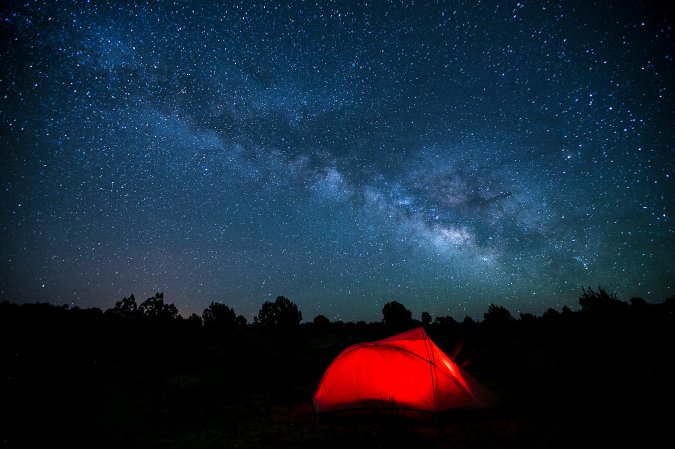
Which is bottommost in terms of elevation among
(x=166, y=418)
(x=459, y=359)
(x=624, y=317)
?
(x=166, y=418)

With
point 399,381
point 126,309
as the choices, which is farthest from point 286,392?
point 126,309

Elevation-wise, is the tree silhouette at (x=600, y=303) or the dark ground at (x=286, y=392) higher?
the tree silhouette at (x=600, y=303)

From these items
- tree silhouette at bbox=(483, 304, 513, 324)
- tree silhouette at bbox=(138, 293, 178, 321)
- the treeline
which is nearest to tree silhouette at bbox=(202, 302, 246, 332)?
the treeline

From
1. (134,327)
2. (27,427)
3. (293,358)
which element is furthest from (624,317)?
(134,327)

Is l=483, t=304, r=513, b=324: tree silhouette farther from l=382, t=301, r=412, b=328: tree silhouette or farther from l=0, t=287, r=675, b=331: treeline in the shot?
l=382, t=301, r=412, b=328: tree silhouette

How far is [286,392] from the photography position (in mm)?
9984

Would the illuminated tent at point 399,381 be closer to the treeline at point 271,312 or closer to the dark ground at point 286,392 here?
the dark ground at point 286,392

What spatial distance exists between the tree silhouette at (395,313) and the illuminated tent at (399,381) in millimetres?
26754

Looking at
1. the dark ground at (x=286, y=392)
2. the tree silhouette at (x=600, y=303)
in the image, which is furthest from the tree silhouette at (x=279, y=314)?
the tree silhouette at (x=600, y=303)

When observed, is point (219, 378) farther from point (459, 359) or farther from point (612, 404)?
point (612, 404)

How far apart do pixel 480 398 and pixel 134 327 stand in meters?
20.0

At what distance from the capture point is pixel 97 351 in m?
14.8

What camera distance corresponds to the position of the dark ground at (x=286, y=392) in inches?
253

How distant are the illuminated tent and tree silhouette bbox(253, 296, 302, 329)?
2594 cm
